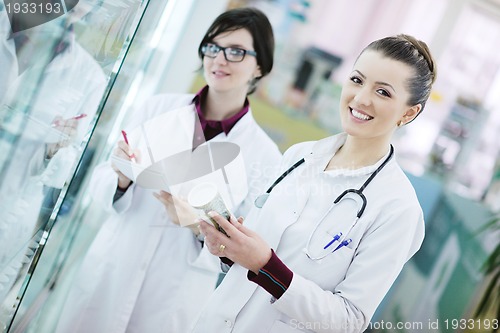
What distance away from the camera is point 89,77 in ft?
3.88

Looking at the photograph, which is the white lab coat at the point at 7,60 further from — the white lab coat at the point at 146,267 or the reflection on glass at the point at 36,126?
the white lab coat at the point at 146,267

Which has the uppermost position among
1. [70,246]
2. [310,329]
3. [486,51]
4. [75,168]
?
[486,51]

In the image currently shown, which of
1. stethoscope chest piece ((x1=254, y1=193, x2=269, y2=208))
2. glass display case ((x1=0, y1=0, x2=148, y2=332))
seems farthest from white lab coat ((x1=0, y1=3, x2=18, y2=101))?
stethoscope chest piece ((x1=254, y1=193, x2=269, y2=208))

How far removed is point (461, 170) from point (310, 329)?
126 inches

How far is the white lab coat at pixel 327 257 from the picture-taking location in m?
1.11

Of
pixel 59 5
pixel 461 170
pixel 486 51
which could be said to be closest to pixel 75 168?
pixel 59 5

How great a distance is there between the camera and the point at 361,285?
3.63 ft

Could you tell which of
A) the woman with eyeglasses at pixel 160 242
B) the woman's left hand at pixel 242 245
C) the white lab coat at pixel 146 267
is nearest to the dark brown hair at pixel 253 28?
the woman with eyeglasses at pixel 160 242

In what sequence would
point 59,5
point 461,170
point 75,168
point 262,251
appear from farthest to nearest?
point 461,170
point 75,168
point 262,251
point 59,5

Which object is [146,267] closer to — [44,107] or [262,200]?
[262,200]

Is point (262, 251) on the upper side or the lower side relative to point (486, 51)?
lower

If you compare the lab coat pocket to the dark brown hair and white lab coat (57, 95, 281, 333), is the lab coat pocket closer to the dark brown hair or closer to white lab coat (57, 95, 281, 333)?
white lab coat (57, 95, 281, 333)

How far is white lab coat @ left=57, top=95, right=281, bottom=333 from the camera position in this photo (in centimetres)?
163

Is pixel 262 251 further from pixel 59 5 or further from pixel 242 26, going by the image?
pixel 242 26
